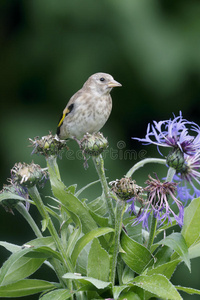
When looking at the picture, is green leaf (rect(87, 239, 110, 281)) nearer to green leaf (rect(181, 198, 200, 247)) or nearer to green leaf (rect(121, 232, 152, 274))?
green leaf (rect(121, 232, 152, 274))

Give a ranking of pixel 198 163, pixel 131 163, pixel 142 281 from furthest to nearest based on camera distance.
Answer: pixel 131 163 < pixel 198 163 < pixel 142 281

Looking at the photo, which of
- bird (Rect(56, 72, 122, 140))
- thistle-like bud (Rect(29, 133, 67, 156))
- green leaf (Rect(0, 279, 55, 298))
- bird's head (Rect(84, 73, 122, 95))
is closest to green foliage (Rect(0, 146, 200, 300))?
green leaf (Rect(0, 279, 55, 298))

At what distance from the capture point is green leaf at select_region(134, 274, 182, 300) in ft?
3.10

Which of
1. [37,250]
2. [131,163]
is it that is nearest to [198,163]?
[37,250]

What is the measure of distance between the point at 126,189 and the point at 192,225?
6.9 inches

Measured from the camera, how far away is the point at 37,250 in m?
1.04

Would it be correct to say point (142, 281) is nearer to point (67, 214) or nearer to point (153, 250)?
point (153, 250)

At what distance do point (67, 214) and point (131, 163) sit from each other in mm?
2026

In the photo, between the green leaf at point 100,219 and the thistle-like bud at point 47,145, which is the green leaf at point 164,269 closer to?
the green leaf at point 100,219

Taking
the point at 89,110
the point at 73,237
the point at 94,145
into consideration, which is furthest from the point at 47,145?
the point at 89,110

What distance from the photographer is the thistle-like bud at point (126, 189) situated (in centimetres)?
103

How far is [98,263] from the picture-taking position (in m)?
1.03

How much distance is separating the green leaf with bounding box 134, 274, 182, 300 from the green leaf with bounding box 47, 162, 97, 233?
0.19 m

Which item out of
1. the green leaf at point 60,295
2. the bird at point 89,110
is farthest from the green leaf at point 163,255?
the bird at point 89,110
